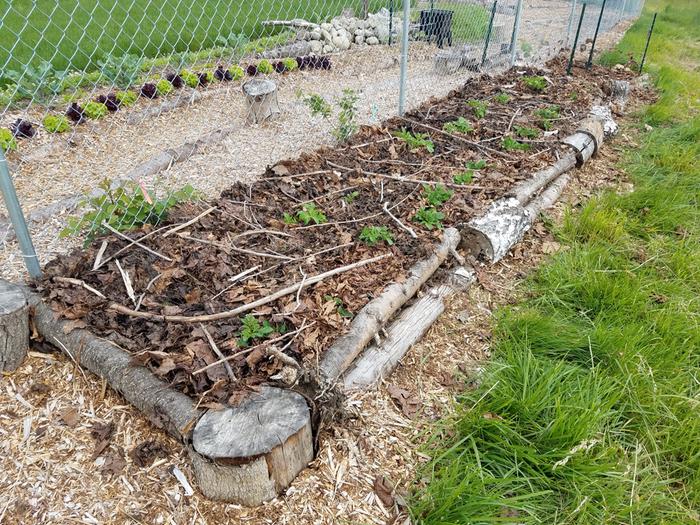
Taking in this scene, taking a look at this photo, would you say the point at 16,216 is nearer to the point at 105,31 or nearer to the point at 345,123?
the point at 345,123

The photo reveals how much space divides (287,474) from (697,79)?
9150 mm

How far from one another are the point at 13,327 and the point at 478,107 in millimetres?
4519

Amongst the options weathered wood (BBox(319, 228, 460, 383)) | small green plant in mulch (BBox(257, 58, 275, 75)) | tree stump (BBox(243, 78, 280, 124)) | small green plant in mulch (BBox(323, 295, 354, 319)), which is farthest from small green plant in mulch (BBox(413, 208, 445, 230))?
small green plant in mulch (BBox(257, 58, 275, 75))

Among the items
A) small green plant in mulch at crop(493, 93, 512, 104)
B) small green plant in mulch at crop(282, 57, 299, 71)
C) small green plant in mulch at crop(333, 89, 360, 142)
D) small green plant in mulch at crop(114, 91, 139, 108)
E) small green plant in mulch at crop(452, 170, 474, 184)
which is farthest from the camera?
small green plant in mulch at crop(282, 57, 299, 71)

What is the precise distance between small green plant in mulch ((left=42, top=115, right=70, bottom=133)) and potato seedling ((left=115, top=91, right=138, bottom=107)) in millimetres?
599

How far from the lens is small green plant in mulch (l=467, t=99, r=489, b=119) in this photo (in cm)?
491

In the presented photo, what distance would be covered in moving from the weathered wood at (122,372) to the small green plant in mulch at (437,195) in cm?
209

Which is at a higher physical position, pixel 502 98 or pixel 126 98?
pixel 502 98

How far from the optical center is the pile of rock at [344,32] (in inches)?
319

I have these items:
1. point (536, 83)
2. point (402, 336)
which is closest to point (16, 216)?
point (402, 336)

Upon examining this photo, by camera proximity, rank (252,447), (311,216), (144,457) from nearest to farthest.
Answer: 1. (252,447)
2. (144,457)
3. (311,216)

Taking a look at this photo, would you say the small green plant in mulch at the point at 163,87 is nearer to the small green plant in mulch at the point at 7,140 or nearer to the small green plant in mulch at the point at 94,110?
the small green plant in mulch at the point at 94,110

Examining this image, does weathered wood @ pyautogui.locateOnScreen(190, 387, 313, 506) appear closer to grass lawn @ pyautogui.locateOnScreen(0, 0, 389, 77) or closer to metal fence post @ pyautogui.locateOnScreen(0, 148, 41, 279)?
metal fence post @ pyautogui.locateOnScreen(0, 148, 41, 279)

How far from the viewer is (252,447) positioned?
150 cm
